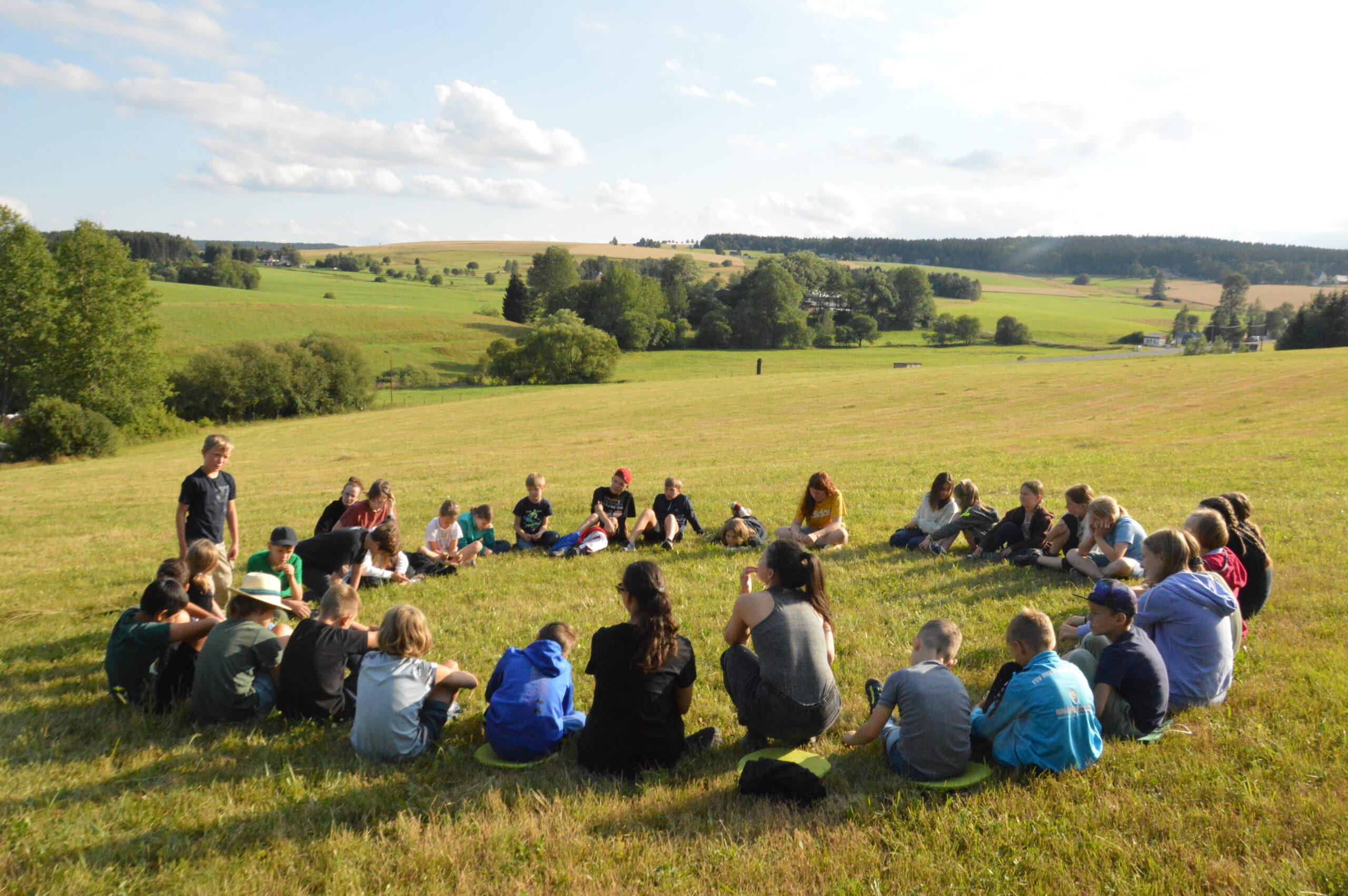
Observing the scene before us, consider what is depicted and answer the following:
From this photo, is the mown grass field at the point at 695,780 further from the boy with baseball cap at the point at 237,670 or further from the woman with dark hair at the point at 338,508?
the woman with dark hair at the point at 338,508

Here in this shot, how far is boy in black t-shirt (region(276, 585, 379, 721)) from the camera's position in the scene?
20.6ft

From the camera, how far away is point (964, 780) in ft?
16.6

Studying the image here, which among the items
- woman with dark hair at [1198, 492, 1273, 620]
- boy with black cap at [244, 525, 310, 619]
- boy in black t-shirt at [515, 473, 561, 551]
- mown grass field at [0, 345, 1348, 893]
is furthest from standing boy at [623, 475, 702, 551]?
woman with dark hair at [1198, 492, 1273, 620]

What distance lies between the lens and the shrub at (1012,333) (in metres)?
99.4

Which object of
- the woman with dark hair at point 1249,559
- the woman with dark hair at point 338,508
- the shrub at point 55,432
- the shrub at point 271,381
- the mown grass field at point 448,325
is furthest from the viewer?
the mown grass field at point 448,325

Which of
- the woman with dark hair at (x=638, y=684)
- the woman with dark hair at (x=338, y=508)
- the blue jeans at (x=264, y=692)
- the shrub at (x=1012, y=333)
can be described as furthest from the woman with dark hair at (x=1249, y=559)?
the shrub at (x=1012, y=333)

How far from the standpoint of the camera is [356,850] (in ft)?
15.1

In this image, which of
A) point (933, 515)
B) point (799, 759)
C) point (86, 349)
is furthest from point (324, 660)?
point (86, 349)

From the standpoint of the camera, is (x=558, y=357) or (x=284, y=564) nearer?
(x=284, y=564)

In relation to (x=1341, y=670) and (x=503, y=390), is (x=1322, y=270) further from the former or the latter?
(x=1341, y=670)

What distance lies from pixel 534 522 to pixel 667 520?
231 centimetres

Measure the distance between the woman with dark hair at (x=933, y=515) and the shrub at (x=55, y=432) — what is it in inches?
2055

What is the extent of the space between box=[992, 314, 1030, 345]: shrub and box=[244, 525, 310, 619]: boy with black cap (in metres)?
103

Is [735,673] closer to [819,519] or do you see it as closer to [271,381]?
[819,519]
